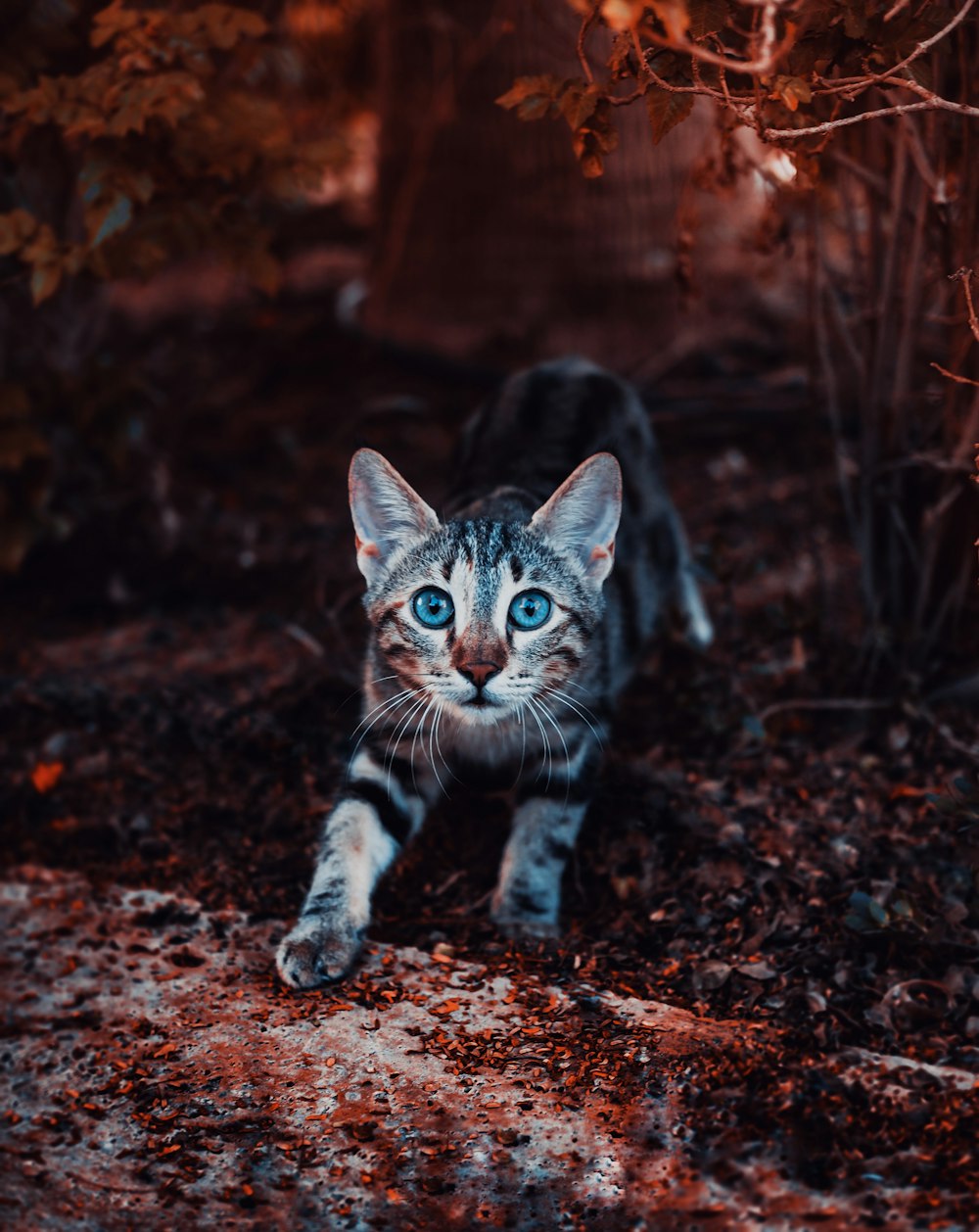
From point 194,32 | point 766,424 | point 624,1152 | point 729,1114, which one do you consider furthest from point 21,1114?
point 766,424

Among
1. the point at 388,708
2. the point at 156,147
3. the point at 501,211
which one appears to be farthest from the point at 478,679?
the point at 501,211

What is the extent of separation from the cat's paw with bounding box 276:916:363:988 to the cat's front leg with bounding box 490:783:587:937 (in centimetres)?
43

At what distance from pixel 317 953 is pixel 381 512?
117cm

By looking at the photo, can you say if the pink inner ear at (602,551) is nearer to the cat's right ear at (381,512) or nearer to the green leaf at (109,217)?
the cat's right ear at (381,512)

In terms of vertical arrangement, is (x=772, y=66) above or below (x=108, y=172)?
above

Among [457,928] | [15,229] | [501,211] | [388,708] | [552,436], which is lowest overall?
[457,928]

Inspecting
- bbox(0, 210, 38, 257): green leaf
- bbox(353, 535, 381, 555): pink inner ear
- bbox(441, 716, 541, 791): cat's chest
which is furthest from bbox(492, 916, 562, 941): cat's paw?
bbox(0, 210, 38, 257): green leaf

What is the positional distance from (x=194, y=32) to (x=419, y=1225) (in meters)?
3.14

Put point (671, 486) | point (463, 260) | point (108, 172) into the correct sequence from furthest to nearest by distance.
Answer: point (463, 260) → point (671, 486) → point (108, 172)

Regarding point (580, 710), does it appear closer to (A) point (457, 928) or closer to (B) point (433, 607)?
(B) point (433, 607)

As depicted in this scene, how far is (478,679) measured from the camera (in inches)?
119

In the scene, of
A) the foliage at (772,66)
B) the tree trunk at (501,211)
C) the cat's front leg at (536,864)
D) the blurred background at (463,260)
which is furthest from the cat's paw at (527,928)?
the tree trunk at (501,211)

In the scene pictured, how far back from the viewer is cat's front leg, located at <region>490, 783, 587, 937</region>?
3266mm

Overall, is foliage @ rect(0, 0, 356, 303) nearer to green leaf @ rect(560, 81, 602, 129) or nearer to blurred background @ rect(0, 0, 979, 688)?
blurred background @ rect(0, 0, 979, 688)
